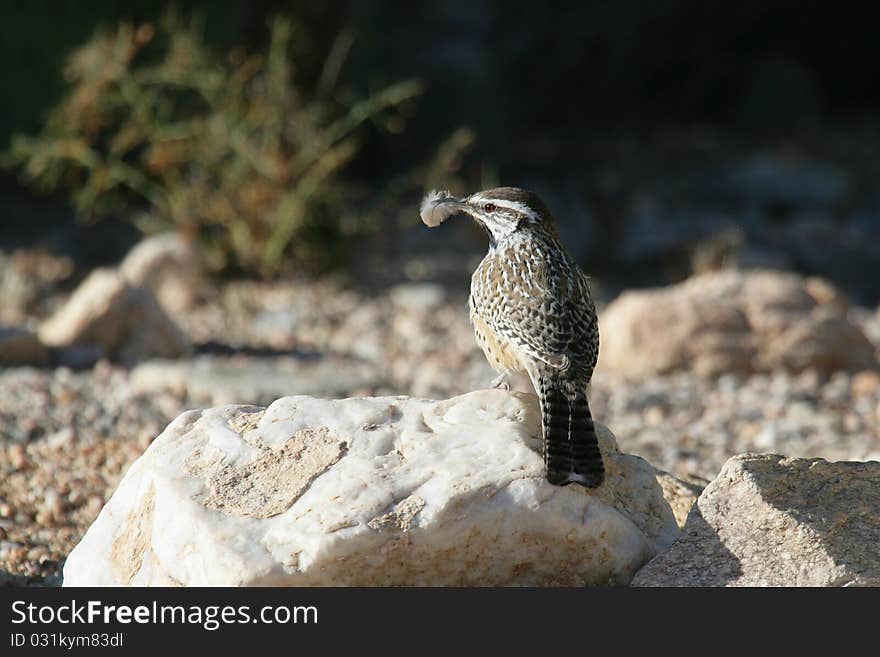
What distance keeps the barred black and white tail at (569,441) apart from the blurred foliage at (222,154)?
Answer: 18.7ft

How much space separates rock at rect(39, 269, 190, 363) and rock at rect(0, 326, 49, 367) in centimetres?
27

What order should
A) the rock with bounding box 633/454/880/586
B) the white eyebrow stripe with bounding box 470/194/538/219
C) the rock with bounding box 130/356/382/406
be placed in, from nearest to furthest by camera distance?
the rock with bounding box 633/454/880/586
the white eyebrow stripe with bounding box 470/194/538/219
the rock with bounding box 130/356/382/406

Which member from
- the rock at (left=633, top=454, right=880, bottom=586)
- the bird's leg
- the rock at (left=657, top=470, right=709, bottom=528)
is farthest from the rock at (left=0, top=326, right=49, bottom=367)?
the rock at (left=633, top=454, right=880, bottom=586)

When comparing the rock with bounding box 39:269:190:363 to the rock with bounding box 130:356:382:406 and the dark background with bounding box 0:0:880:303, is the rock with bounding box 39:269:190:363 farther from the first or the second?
the dark background with bounding box 0:0:880:303

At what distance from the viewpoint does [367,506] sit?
3506 millimetres

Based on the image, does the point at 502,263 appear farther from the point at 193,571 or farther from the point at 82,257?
the point at 82,257

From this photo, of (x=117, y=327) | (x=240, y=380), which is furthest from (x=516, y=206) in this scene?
(x=117, y=327)

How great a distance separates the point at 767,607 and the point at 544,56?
12.9 metres

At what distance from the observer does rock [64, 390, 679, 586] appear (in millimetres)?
3473

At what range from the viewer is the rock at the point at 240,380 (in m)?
6.64

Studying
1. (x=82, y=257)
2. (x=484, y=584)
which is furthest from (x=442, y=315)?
(x=484, y=584)

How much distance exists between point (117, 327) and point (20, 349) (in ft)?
2.06

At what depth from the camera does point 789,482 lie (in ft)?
12.7

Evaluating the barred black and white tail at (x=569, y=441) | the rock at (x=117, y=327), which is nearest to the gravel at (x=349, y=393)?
the rock at (x=117, y=327)
